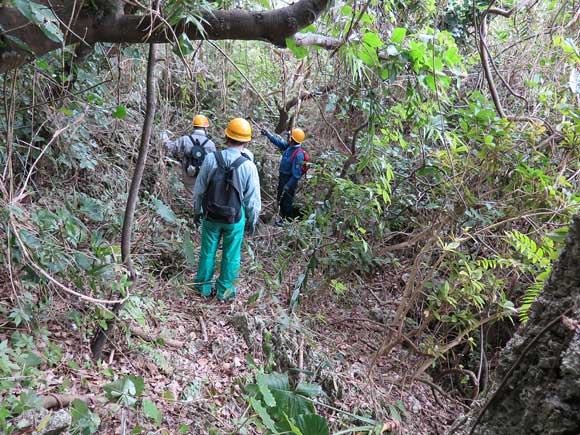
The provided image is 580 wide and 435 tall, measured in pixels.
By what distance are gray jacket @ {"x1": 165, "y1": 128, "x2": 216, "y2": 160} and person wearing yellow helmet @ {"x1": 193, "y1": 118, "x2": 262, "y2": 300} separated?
190cm

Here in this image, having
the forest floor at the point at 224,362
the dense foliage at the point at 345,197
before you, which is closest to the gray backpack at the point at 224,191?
the dense foliage at the point at 345,197

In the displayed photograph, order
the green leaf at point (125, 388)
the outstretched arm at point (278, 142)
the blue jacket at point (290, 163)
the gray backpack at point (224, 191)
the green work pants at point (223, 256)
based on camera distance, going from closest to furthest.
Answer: the green leaf at point (125, 388) < the gray backpack at point (224, 191) < the green work pants at point (223, 256) < the blue jacket at point (290, 163) < the outstretched arm at point (278, 142)

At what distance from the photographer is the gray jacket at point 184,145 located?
6.11 m

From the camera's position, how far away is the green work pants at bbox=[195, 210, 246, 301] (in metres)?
4.38

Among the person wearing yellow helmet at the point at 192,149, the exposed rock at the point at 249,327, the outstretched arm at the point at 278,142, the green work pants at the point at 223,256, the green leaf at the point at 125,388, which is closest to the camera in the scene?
the green leaf at the point at 125,388

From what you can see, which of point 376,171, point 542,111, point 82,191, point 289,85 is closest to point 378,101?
point 376,171

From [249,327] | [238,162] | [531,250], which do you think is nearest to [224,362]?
[249,327]

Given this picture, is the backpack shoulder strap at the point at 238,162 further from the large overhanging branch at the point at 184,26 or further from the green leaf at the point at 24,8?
the green leaf at the point at 24,8

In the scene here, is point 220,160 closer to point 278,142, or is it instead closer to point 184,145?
point 184,145

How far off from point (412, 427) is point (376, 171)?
7.74ft

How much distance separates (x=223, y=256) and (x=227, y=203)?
1.99ft

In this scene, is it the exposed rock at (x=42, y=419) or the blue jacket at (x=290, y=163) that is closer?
the exposed rock at (x=42, y=419)

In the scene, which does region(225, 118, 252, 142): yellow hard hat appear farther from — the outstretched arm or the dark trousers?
the outstretched arm

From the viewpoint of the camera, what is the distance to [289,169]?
274 inches
